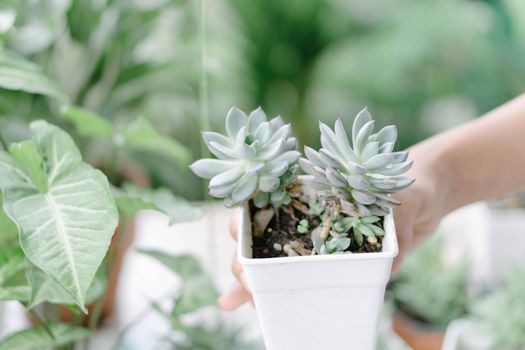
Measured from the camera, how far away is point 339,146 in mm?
476

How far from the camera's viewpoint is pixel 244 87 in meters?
Result: 2.04

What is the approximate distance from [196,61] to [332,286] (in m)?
0.79

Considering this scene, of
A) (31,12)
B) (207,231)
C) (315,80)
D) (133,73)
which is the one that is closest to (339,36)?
(315,80)

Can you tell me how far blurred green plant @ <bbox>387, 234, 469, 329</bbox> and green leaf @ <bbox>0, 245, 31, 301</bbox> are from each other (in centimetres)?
61

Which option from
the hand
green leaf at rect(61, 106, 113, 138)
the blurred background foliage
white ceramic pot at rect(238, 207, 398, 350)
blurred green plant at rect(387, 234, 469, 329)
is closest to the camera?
white ceramic pot at rect(238, 207, 398, 350)

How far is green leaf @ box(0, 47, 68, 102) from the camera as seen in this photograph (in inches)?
26.7

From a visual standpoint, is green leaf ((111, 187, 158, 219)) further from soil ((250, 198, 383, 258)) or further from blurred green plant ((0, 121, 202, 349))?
soil ((250, 198, 383, 258))

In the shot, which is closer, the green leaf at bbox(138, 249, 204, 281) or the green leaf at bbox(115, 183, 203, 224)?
the green leaf at bbox(115, 183, 203, 224)

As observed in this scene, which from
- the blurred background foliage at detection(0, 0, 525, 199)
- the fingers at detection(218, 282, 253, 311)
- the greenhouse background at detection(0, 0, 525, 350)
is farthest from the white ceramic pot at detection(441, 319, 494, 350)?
the blurred background foliage at detection(0, 0, 525, 199)

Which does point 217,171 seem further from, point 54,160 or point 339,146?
point 54,160

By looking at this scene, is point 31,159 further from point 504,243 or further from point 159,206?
point 504,243

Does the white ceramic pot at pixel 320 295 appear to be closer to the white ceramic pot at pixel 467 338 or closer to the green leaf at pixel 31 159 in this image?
the green leaf at pixel 31 159

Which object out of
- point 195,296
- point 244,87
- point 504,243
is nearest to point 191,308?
point 195,296

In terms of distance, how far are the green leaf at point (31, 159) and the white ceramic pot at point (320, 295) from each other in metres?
0.20
